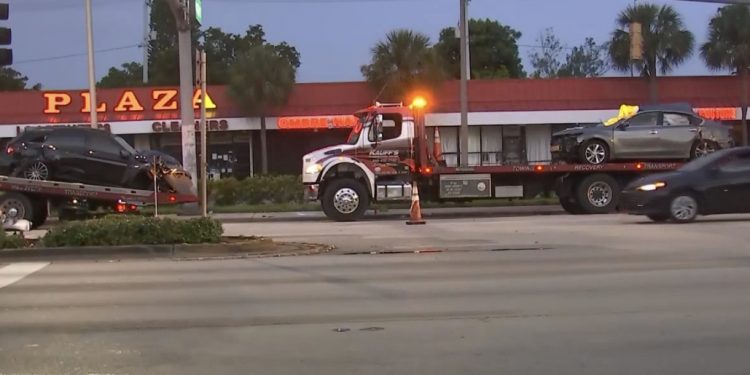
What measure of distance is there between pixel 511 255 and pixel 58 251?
6942mm

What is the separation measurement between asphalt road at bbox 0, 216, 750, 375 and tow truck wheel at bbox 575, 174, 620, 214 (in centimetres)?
773

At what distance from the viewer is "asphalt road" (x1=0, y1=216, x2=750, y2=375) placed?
249 inches

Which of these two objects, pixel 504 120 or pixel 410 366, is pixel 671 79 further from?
pixel 410 366

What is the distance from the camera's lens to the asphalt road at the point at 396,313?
249 inches

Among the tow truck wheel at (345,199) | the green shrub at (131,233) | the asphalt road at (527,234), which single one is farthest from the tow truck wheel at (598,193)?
the green shrub at (131,233)

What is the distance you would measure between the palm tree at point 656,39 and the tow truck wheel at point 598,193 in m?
16.4

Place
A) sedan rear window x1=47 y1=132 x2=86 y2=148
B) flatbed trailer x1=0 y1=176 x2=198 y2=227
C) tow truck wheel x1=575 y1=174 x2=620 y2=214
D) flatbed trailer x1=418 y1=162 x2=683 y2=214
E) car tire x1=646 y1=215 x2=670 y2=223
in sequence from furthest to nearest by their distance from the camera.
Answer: tow truck wheel x1=575 y1=174 x2=620 y2=214, flatbed trailer x1=418 y1=162 x2=683 y2=214, sedan rear window x1=47 y1=132 x2=86 y2=148, flatbed trailer x1=0 y1=176 x2=198 y2=227, car tire x1=646 y1=215 x2=670 y2=223

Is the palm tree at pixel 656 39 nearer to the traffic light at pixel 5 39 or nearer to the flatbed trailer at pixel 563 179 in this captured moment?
the flatbed trailer at pixel 563 179

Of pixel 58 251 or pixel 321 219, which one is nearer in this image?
pixel 58 251

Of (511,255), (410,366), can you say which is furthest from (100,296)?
(511,255)

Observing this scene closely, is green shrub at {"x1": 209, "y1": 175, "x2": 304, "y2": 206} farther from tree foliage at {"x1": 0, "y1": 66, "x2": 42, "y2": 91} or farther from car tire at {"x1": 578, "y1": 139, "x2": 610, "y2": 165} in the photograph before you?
tree foliage at {"x1": 0, "y1": 66, "x2": 42, "y2": 91}

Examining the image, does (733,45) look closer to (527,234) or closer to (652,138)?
(652,138)

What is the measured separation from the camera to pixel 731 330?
718cm

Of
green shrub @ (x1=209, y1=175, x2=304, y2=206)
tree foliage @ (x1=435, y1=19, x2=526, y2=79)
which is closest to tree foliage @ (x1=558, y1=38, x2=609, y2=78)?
tree foliage @ (x1=435, y1=19, x2=526, y2=79)
